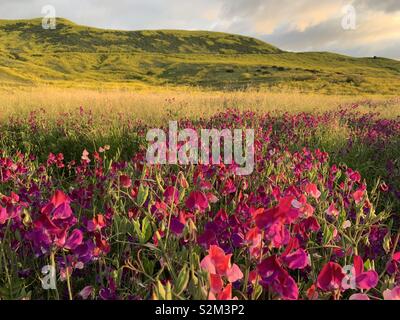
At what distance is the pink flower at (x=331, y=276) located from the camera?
990mm

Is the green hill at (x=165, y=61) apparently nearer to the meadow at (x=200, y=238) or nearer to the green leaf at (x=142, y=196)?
the meadow at (x=200, y=238)

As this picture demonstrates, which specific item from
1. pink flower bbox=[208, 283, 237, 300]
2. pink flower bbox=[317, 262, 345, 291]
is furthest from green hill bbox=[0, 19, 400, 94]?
pink flower bbox=[208, 283, 237, 300]

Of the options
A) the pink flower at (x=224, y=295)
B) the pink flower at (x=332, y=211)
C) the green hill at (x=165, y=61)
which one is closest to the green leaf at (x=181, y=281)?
the pink flower at (x=224, y=295)

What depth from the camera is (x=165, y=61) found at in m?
84.1

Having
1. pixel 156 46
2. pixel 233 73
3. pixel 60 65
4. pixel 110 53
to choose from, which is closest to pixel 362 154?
pixel 233 73

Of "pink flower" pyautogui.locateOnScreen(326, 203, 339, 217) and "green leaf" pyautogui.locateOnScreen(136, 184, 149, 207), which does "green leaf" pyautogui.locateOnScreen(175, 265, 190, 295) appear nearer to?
"green leaf" pyautogui.locateOnScreen(136, 184, 149, 207)

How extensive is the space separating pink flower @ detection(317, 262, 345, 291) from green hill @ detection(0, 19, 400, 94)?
40.1m

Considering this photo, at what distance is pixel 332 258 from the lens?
185 centimetres

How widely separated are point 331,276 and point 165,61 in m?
86.0

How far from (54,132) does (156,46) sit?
378 feet

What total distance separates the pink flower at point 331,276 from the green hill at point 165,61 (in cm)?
4012

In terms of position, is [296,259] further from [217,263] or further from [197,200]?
[197,200]

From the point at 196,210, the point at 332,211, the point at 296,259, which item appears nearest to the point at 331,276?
the point at 296,259

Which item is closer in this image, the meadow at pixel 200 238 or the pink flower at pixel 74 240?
the meadow at pixel 200 238
